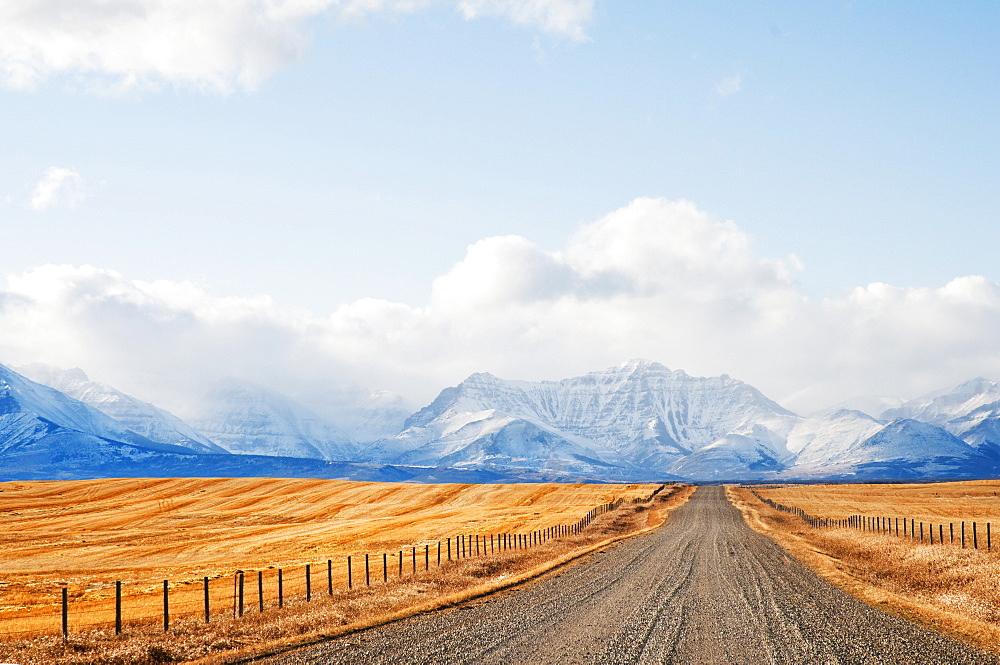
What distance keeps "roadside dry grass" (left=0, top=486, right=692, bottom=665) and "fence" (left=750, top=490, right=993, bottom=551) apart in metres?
29.5

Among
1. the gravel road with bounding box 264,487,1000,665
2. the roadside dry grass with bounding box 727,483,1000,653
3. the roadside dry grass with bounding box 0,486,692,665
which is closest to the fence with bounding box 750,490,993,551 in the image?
the roadside dry grass with bounding box 727,483,1000,653

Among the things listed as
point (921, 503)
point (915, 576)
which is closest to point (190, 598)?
point (915, 576)

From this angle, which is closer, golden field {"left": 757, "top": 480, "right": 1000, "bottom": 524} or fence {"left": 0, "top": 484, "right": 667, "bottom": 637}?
fence {"left": 0, "top": 484, "right": 667, "bottom": 637}

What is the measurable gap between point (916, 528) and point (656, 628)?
54.1 meters

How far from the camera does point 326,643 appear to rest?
1964 centimetres

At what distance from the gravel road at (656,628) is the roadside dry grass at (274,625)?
1.16 meters

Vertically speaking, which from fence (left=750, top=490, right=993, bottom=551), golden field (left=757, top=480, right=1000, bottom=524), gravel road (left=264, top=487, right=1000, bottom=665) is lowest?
golden field (left=757, top=480, right=1000, bottom=524)

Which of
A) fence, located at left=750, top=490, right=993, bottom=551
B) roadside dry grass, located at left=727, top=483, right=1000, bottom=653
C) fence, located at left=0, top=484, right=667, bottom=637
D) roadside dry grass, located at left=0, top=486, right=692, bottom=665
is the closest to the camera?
roadside dry grass, located at left=0, top=486, right=692, bottom=665

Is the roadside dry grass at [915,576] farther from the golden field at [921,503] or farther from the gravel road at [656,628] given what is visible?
the golden field at [921,503]

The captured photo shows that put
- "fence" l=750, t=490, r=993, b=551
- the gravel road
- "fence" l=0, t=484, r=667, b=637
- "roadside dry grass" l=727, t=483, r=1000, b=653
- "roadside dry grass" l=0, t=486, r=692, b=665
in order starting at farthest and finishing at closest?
"fence" l=750, t=490, r=993, b=551, "fence" l=0, t=484, r=667, b=637, "roadside dry grass" l=727, t=483, r=1000, b=653, "roadside dry grass" l=0, t=486, r=692, b=665, the gravel road

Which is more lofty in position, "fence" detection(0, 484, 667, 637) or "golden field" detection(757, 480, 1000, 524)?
"fence" detection(0, 484, 667, 637)

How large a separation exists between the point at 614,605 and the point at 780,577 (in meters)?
9.89

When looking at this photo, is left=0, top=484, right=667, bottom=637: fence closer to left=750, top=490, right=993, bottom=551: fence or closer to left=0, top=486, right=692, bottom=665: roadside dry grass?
left=0, top=486, right=692, bottom=665: roadside dry grass

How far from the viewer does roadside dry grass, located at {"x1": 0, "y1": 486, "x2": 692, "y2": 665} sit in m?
19.2
